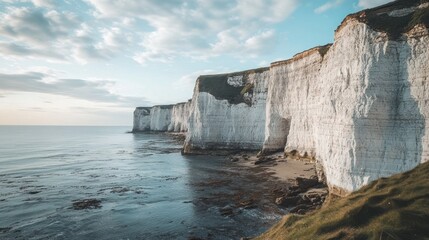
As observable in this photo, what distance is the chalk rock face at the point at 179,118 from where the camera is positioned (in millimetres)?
114000

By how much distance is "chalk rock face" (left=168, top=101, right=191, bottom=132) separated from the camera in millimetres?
114000

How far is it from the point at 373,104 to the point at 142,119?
5686 inches

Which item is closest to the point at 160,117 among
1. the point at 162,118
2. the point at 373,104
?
the point at 162,118

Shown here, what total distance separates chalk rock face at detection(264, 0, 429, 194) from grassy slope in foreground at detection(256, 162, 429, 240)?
4.88m

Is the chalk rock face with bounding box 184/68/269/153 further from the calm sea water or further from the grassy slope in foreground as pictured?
the grassy slope in foreground

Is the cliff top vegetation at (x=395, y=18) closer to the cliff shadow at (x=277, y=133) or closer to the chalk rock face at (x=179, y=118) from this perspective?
the cliff shadow at (x=277, y=133)

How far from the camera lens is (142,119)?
15600 centimetres

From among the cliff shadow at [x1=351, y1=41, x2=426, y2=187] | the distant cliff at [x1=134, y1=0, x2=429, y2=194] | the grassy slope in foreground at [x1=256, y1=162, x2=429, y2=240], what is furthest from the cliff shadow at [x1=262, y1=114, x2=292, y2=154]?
the grassy slope in foreground at [x1=256, y1=162, x2=429, y2=240]

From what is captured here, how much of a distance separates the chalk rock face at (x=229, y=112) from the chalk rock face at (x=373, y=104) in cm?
2925

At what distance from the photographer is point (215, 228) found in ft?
62.7

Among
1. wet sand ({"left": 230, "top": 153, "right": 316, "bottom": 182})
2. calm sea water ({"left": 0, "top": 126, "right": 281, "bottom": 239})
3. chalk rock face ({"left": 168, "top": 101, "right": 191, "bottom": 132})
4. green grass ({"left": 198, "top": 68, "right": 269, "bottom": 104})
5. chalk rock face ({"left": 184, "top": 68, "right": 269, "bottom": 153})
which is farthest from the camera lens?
chalk rock face ({"left": 168, "top": 101, "right": 191, "bottom": 132})

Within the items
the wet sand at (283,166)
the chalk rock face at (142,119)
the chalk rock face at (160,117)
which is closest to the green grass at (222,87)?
the wet sand at (283,166)

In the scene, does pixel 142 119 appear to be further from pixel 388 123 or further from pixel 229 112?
pixel 388 123

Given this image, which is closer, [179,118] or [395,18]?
[395,18]
